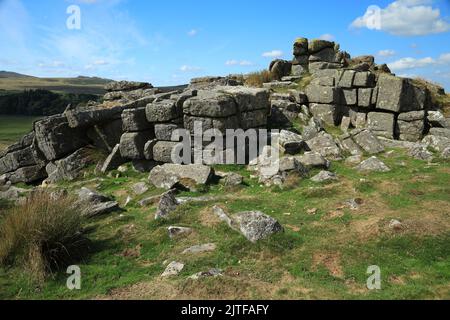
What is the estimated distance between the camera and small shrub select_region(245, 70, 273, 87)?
26891 mm

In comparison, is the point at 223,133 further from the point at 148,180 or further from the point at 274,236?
the point at 274,236

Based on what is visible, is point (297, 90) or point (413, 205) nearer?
point (413, 205)

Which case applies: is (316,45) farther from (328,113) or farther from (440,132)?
(440,132)

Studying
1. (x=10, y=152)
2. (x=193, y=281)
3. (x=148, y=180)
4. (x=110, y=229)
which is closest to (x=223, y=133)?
(x=148, y=180)

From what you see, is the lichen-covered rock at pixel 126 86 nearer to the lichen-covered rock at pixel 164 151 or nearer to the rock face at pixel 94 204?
the lichen-covered rock at pixel 164 151

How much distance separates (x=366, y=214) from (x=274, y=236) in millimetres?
2791

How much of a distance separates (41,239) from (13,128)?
52777 mm

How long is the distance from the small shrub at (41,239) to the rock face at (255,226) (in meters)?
3.68

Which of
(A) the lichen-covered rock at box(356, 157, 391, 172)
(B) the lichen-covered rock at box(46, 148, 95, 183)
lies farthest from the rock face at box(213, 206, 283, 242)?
(B) the lichen-covered rock at box(46, 148, 95, 183)

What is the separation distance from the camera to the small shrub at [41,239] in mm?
8484

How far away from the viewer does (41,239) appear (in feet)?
28.3

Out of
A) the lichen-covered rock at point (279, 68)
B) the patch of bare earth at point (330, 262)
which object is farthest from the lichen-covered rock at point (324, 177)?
the lichen-covered rock at point (279, 68)

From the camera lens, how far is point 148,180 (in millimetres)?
14852

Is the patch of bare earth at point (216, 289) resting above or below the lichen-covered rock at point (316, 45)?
below
